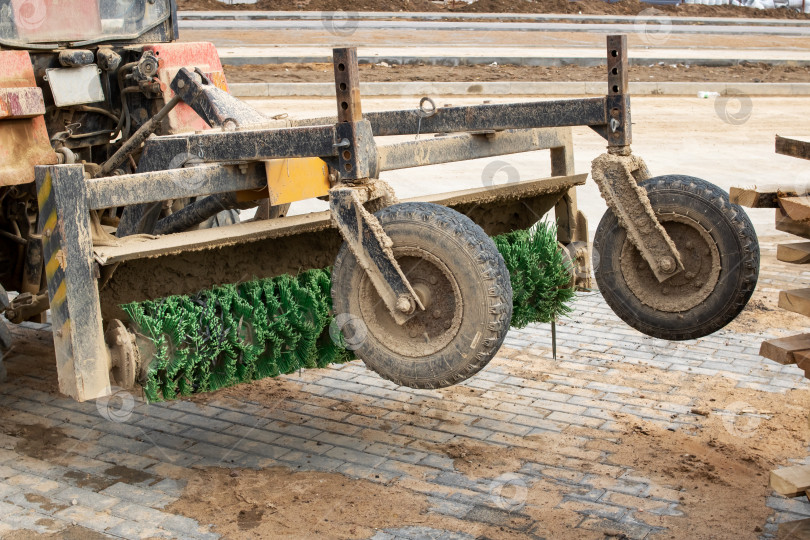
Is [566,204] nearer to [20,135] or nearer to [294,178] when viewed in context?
[294,178]

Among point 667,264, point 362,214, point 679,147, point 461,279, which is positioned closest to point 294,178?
point 362,214

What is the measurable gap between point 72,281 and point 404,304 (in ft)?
4.14

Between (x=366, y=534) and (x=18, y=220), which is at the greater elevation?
(x=18, y=220)

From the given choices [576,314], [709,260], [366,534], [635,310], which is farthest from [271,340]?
[576,314]

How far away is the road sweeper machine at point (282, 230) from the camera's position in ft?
12.6

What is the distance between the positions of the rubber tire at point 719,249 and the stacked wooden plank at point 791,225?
299 mm

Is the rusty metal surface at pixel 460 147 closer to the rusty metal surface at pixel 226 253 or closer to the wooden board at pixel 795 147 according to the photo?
the rusty metal surface at pixel 226 253

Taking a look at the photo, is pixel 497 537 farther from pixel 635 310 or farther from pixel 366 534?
pixel 635 310

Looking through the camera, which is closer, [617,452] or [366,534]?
[366,534]

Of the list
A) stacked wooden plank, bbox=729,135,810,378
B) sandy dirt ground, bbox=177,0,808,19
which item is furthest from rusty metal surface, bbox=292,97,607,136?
sandy dirt ground, bbox=177,0,808,19

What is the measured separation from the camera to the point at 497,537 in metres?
4.00

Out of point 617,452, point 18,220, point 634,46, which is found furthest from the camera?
point 634,46

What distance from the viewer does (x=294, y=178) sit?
431 centimetres

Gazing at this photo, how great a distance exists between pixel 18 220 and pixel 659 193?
3.24 meters
